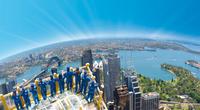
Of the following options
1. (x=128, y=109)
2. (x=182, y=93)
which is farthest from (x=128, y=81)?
(x=182, y=93)

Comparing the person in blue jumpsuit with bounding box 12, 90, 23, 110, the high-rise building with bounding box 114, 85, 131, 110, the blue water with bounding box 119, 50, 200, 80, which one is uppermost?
the person in blue jumpsuit with bounding box 12, 90, 23, 110

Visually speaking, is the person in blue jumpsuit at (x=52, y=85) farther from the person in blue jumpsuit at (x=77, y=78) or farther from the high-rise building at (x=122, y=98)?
the high-rise building at (x=122, y=98)

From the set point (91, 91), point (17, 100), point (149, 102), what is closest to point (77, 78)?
point (91, 91)

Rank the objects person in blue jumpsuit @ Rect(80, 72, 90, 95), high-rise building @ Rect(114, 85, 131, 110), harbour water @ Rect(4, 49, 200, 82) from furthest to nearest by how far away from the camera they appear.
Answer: harbour water @ Rect(4, 49, 200, 82)
high-rise building @ Rect(114, 85, 131, 110)
person in blue jumpsuit @ Rect(80, 72, 90, 95)

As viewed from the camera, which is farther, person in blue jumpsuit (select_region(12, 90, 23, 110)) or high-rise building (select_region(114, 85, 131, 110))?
high-rise building (select_region(114, 85, 131, 110))

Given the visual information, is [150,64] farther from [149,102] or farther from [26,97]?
[26,97]

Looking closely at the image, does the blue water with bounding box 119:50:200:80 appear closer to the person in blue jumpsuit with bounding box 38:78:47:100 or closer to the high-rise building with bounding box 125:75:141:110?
the high-rise building with bounding box 125:75:141:110

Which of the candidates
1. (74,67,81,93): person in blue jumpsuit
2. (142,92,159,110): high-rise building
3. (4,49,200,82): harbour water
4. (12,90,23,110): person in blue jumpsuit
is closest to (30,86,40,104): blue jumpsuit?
(12,90,23,110): person in blue jumpsuit

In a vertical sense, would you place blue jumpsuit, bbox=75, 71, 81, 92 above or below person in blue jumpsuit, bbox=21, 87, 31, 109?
above

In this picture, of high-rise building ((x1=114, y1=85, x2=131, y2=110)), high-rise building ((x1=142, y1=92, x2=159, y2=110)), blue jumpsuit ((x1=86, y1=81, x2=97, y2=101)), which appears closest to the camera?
blue jumpsuit ((x1=86, y1=81, x2=97, y2=101))
